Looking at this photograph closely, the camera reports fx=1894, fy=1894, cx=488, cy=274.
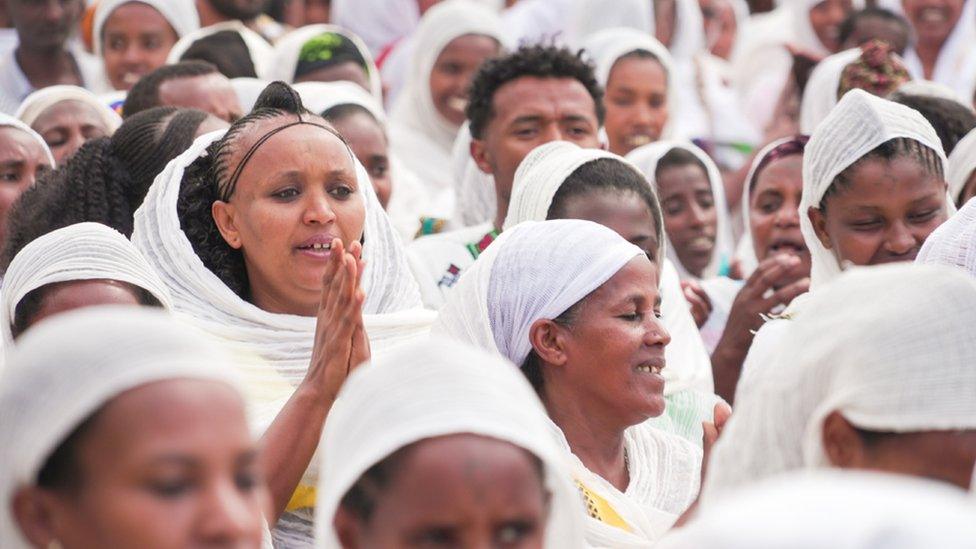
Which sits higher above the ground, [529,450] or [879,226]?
[879,226]

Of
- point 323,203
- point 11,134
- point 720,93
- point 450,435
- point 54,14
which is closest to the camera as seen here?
point 450,435

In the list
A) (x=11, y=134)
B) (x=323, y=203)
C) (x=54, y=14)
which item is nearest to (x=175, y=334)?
(x=323, y=203)

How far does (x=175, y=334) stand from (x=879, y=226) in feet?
10.7

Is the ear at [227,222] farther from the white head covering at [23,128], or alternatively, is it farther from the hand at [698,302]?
the hand at [698,302]

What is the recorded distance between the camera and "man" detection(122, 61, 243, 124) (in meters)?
7.00

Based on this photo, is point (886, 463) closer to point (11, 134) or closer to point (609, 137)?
point (11, 134)

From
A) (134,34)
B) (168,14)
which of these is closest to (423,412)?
(134,34)

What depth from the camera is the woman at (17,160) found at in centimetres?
642

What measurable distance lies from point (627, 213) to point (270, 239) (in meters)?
1.23

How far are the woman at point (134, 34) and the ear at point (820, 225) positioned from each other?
4.07m

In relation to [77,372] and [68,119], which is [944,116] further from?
[77,372]

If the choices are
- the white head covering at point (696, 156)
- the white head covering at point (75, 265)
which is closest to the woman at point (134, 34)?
the white head covering at point (696, 156)

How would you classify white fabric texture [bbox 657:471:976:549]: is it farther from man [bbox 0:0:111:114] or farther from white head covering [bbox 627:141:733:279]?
man [bbox 0:0:111:114]

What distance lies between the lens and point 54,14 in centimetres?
865
